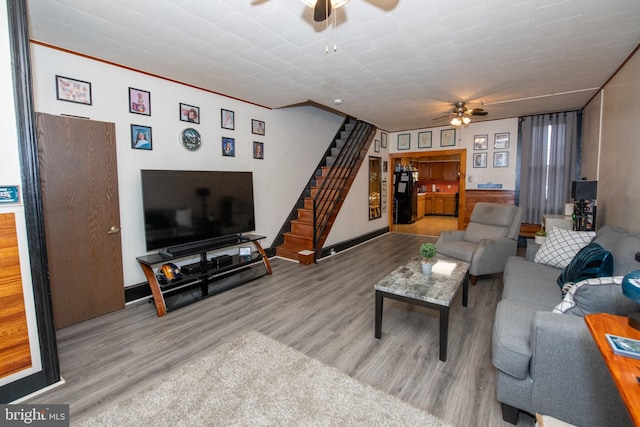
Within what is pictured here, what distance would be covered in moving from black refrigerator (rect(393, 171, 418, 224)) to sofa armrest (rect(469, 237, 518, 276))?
486cm

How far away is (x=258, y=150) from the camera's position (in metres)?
4.65

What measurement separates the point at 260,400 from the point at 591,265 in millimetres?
2584

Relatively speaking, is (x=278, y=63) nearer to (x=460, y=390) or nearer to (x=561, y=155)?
(x=460, y=390)

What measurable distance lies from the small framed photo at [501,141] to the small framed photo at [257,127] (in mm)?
4986

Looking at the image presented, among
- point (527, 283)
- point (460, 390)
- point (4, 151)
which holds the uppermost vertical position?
point (4, 151)

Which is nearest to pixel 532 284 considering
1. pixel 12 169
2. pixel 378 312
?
pixel 378 312

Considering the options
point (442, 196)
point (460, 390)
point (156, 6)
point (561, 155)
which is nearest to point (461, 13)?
point (156, 6)

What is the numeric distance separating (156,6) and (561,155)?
678 cm

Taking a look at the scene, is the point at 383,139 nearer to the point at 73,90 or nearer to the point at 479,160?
the point at 479,160

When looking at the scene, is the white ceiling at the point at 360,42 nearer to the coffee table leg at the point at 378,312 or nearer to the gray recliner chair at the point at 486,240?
the gray recliner chair at the point at 486,240

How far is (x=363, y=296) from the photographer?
343 centimetres

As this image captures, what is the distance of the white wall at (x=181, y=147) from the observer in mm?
2822

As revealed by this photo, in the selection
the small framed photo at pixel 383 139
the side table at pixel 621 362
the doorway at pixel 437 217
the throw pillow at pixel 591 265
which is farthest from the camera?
the small framed photo at pixel 383 139

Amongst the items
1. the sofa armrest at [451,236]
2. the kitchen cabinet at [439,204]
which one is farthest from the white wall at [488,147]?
the kitchen cabinet at [439,204]
